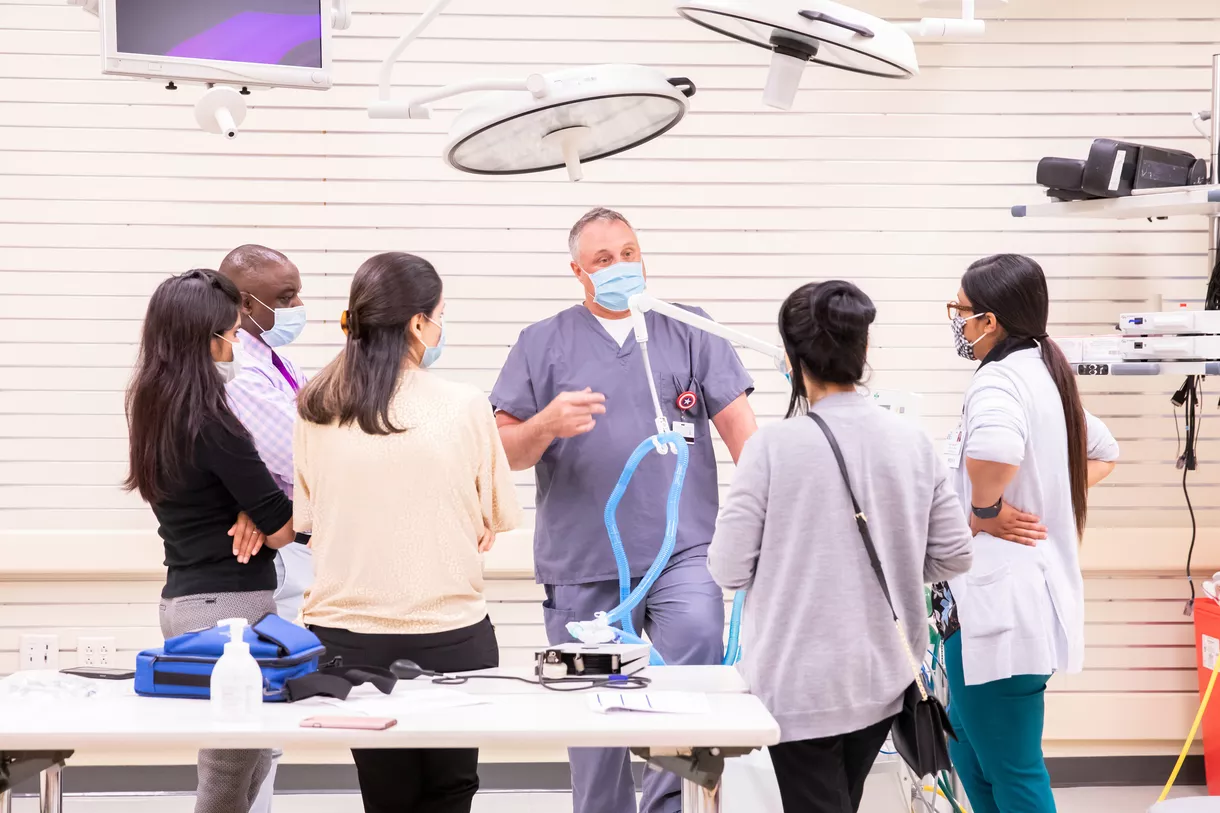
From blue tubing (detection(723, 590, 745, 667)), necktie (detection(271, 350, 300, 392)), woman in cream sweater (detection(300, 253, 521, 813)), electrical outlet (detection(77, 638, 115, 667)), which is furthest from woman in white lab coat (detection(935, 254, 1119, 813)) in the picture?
electrical outlet (detection(77, 638, 115, 667))

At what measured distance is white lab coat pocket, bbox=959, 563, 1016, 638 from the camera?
2488 mm

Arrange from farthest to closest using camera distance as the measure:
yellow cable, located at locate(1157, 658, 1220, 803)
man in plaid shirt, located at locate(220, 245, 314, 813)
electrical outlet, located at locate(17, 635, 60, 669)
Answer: electrical outlet, located at locate(17, 635, 60, 669), yellow cable, located at locate(1157, 658, 1220, 803), man in plaid shirt, located at locate(220, 245, 314, 813)

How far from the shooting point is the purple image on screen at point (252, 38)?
2471 millimetres

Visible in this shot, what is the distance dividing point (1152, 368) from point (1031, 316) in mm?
873

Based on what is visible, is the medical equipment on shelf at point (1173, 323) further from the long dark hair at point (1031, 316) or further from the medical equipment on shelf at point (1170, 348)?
the long dark hair at point (1031, 316)

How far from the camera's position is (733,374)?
2.96 metres

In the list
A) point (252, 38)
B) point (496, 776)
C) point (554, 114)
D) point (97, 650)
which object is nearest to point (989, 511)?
point (554, 114)

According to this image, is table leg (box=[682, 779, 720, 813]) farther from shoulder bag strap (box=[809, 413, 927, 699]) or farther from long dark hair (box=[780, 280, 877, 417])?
long dark hair (box=[780, 280, 877, 417])

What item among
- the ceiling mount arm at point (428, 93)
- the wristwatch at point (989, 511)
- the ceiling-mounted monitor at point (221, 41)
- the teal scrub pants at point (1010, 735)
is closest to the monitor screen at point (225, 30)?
the ceiling-mounted monitor at point (221, 41)

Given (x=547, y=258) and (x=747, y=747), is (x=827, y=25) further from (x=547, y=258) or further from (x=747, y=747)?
(x=547, y=258)

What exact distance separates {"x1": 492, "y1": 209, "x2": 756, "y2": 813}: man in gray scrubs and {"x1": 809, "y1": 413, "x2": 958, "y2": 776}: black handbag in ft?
2.53

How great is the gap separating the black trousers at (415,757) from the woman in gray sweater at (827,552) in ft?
1.78

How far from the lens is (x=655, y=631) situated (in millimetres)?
2789

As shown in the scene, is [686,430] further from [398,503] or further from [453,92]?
[453,92]
